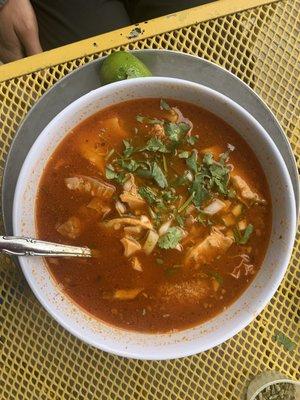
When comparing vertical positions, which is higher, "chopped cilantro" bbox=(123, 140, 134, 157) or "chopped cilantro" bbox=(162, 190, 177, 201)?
"chopped cilantro" bbox=(123, 140, 134, 157)

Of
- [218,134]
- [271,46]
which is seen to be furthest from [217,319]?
[271,46]

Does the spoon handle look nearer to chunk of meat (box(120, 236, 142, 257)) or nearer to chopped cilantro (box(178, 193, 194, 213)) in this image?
chunk of meat (box(120, 236, 142, 257))

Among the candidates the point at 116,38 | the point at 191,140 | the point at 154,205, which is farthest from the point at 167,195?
the point at 116,38

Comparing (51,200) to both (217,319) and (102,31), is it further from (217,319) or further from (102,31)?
(102,31)

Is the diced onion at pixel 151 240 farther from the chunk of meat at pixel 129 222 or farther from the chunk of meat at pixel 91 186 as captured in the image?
the chunk of meat at pixel 91 186

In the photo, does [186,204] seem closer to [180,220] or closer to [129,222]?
→ [180,220]

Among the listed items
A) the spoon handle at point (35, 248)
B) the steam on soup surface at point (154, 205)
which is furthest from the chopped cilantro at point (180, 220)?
the spoon handle at point (35, 248)

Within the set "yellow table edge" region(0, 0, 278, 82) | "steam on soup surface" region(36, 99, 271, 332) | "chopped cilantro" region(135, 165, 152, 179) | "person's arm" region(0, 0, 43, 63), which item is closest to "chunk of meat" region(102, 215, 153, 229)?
"steam on soup surface" region(36, 99, 271, 332)
